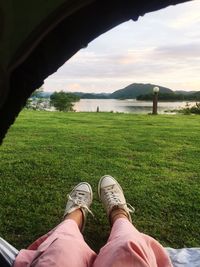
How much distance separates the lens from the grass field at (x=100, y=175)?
145cm

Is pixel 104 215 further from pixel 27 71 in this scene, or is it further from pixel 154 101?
pixel 154 101

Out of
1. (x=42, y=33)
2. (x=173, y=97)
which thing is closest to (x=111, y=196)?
(x=42, y=33)

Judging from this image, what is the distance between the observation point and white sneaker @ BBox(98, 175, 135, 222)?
1.46 metres

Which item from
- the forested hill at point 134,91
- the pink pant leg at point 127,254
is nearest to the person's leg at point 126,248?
the pink pant leg at point 127,254

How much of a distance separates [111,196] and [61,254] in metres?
0.68

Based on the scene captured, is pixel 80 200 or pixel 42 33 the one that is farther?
pixel 80 200

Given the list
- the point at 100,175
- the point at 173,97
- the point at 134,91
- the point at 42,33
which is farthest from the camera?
the point at 173,97

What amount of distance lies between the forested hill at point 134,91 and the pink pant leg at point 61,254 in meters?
4.06

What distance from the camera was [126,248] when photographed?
2.82ft

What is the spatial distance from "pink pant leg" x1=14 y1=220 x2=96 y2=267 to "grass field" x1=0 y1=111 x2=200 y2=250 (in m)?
0.28

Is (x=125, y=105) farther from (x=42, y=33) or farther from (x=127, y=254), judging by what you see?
(x=42, y=33)

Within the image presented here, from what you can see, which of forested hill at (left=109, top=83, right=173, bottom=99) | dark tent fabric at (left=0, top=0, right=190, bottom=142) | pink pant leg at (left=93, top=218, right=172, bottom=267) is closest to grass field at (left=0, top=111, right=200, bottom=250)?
pink pant leg at (left=93, top=218, right=172, bottom=267)

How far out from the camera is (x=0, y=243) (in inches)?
42.0

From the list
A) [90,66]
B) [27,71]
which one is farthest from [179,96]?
[27,71]
